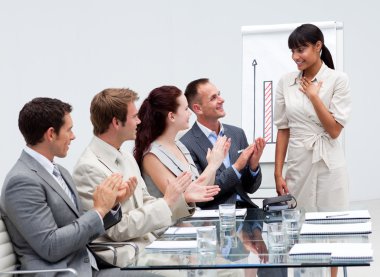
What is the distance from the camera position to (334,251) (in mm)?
2342

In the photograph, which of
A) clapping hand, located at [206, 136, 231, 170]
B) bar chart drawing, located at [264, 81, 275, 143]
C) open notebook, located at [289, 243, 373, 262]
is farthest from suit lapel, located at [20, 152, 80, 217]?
bar chart drawing, located at [264, 81, 275, 143]

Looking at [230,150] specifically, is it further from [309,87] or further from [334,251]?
[334,251]

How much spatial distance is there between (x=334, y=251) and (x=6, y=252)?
1.11 m

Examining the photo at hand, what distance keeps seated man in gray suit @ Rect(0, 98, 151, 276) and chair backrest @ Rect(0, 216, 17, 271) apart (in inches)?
0.8

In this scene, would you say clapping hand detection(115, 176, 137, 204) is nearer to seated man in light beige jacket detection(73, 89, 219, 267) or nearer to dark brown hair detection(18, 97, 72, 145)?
seated man in light beige jacket detection(73, 89, 219, 267)

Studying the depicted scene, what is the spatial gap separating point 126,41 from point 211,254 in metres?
6.02

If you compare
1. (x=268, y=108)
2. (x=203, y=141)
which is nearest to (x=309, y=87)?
(x=203, y=141)

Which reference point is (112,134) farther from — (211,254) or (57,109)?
(211,254)

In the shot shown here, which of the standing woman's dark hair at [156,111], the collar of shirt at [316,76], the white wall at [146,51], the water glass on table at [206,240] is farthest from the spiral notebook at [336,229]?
the white wall at [146,51]

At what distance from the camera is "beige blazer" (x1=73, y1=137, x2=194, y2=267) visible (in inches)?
118

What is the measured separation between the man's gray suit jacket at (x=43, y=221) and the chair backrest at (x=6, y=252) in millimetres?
20

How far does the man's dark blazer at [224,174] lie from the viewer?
404 centimetres

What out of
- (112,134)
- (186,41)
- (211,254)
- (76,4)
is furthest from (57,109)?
(186,41)

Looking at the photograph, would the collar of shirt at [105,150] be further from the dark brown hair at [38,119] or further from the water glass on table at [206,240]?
the water glass on table at [206,240]
